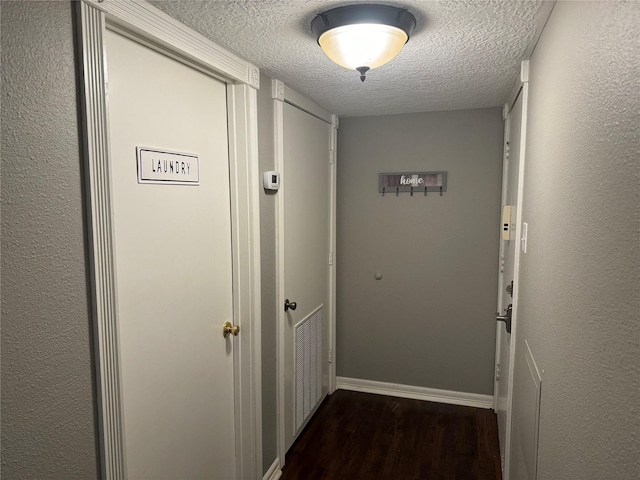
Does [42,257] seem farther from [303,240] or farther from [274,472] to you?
[274,472]

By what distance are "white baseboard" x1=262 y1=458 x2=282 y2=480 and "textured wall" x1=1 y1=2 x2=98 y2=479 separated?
4.43 feet

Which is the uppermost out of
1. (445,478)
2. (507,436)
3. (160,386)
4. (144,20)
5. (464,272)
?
(144,20)

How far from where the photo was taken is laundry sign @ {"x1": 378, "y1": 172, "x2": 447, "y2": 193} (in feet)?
10.1

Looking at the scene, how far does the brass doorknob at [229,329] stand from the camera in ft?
6.49

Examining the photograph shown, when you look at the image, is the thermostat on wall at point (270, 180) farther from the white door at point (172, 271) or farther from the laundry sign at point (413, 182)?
the laundry sign at point (413, 182)

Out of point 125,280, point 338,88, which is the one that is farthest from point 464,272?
point 125,280

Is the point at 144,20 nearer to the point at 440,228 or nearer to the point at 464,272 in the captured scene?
the point at 440,228

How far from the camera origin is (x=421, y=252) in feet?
10.4

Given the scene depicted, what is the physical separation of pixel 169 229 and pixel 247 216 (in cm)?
46

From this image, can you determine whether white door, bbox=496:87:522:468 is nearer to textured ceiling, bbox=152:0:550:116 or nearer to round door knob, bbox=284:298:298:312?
textured ceiling, bbox=152:0:550:116

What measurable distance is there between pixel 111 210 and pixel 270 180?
3.38ft

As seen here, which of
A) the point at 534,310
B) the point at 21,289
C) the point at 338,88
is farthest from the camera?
the point at 338,88

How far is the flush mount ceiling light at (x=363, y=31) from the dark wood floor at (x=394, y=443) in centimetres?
217

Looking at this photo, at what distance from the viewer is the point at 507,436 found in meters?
2.11
